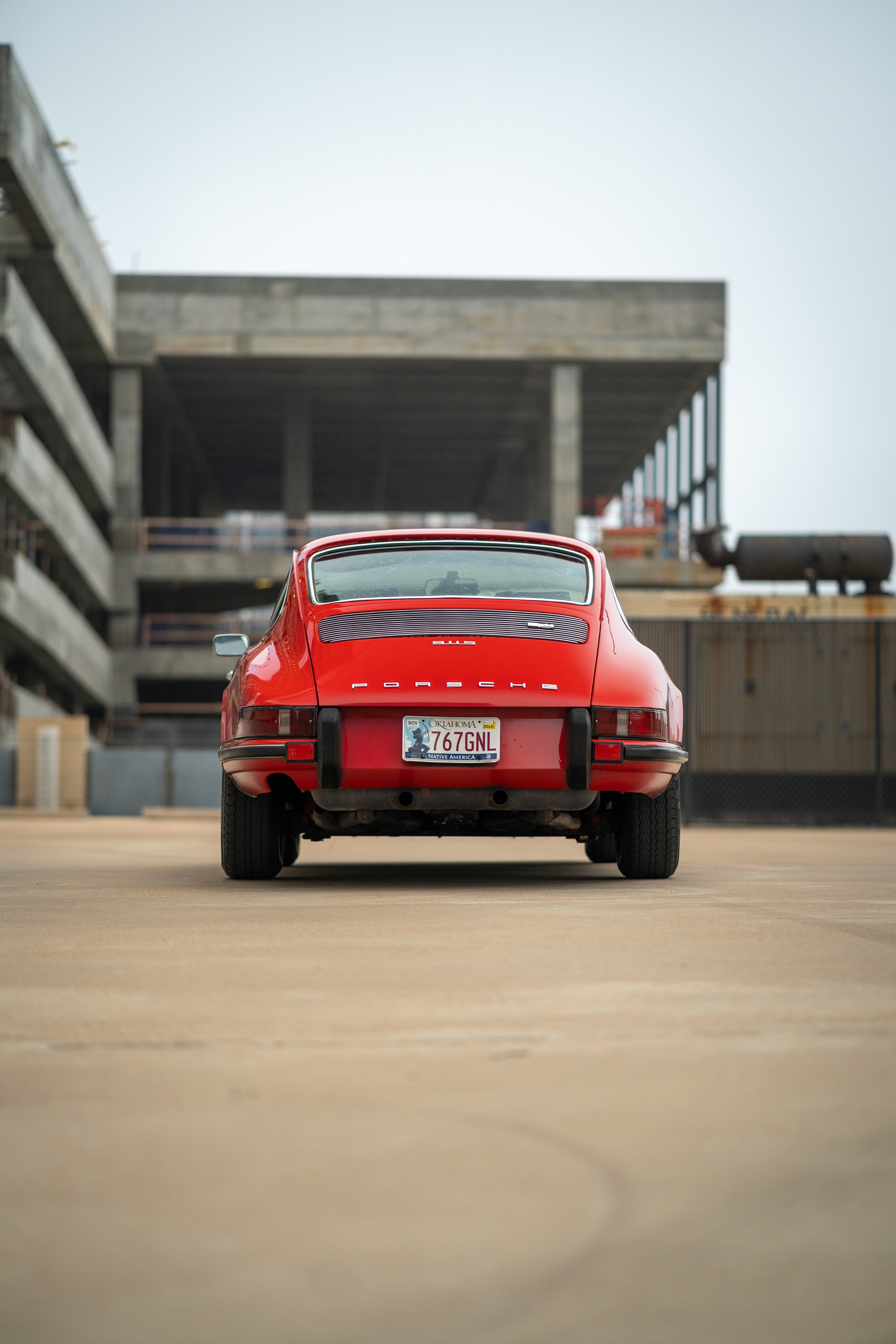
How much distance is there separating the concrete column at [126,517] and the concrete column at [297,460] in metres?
5.67

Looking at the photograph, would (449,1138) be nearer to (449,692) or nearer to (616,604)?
(449,692)

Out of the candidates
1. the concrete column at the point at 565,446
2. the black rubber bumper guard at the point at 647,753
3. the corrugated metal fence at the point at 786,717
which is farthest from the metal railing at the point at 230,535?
the black rubber bumper guard at the point at 647,753

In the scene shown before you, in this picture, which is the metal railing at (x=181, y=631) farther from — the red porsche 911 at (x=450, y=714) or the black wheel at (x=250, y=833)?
the red porsche 911 at (x=450, y=714)

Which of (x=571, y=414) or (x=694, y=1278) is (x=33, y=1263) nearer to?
(x=694, y=1278)

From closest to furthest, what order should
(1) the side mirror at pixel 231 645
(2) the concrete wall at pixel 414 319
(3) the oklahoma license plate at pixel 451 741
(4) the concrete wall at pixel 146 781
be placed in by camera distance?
1. (3) the oklahoma license plate at pixel 451 741
2. (1) the side mirror at pixel 231 645
3. (4) the concrete wall at pixel 146 781
4. (2) the concrete wall at pixel 414 319

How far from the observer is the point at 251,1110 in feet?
7.80

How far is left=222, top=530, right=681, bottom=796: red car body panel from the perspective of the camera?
6496 mm

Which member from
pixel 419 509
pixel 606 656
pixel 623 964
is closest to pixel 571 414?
pixel 419 509

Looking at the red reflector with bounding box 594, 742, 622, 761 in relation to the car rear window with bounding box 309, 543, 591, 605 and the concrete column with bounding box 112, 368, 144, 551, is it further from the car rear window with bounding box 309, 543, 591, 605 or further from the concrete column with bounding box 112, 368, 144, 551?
the concrete column with bounding box 112, 368, 144, 551

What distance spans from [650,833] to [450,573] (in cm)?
155

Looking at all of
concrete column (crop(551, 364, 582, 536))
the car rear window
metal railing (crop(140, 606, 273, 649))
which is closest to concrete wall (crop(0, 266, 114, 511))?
metal railing (crop(140, 606, 273, 649))

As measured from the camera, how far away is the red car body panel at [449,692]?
650 centimetres

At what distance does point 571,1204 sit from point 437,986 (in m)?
1.76

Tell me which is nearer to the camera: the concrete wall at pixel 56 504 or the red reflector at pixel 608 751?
the red reflector at pixel 608 751
